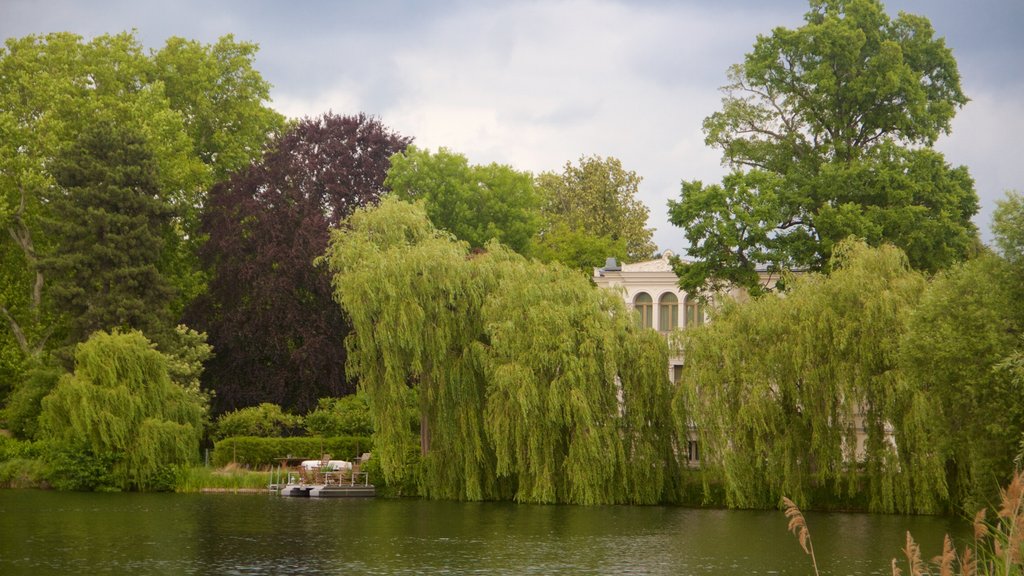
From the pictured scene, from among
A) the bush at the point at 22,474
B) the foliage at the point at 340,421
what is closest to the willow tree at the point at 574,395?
the foliage at the point at 340,421

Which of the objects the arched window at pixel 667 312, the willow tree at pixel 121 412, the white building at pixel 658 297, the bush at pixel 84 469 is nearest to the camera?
the willow tree at pixel 121 412

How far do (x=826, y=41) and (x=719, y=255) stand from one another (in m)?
9.16

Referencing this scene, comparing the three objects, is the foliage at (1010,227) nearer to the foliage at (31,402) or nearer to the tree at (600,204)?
the foliage at (31,402)

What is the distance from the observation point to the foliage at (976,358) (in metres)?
34.7

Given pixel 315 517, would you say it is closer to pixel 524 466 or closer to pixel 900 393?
pixel 524 466

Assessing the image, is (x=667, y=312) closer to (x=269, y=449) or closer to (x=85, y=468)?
(x=269, y=449)

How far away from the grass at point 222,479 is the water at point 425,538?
5245 mm

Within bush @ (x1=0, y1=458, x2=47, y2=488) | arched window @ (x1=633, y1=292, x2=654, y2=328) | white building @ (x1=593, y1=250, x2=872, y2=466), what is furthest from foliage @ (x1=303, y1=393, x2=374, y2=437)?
arched window @ (x1=633, y1=292, x2=654, y2=328)

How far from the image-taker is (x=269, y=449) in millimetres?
53719

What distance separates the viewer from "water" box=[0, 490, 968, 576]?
2817 centimetres

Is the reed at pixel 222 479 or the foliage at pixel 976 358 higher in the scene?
the foliage at pixel 976 358

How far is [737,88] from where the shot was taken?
54656 millimetres

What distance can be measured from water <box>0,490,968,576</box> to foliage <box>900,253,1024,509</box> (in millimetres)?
2163

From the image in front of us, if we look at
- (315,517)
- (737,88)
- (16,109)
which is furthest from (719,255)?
(16,109)
